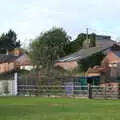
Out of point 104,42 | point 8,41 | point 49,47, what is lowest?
point 49,47

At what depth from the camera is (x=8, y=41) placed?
542ft

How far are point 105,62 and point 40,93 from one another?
2145 cm

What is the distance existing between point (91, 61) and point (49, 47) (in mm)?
12306

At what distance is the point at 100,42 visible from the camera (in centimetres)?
9075

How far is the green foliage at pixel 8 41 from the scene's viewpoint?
16115 cm

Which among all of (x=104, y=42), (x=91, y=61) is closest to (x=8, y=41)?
(x=104, y=42)

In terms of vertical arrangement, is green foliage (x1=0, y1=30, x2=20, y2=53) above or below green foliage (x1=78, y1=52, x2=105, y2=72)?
above

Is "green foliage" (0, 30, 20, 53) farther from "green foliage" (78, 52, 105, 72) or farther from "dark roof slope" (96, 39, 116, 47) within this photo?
"green foliage" (78, 52, 105, 72)

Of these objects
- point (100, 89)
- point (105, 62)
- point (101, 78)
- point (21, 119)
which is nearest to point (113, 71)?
point (101, 78)

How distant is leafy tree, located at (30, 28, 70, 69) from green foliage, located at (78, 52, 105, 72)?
27.0 ft

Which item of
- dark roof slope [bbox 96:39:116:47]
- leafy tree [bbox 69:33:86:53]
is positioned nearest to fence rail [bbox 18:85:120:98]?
dark roof slope [bbox 96:39:116:47]

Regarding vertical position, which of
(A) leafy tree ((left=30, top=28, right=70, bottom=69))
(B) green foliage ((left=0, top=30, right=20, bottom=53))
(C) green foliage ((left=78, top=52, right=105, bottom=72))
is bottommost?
(C) green foliage ((left=78, top=52, right=105, bottom=72))

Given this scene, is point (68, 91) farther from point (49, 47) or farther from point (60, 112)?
point (49, 47)

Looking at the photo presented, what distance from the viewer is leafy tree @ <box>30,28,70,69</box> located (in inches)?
3211
